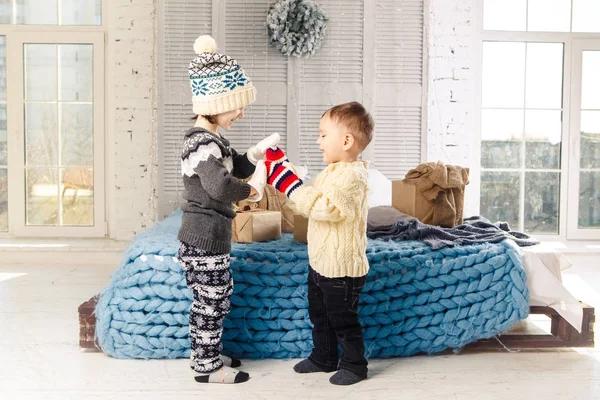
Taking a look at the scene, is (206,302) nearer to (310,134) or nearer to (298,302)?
(298,302)

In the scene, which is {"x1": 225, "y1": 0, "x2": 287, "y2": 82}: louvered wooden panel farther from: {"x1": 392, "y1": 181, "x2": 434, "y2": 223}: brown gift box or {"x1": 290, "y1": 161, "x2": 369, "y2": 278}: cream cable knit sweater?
{"x1": 290, "y1": 161, "x2": 369, "y2": 278}: cream cable knit sweater

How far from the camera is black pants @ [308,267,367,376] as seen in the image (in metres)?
2.27

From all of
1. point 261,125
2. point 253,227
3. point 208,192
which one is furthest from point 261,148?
point 261,125

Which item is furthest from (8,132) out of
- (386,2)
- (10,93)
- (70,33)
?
(386,2)

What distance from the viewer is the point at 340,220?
2.24m

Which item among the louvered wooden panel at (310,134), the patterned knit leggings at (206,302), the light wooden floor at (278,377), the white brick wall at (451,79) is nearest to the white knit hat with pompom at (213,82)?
the patterned knit leggings at (206,302)

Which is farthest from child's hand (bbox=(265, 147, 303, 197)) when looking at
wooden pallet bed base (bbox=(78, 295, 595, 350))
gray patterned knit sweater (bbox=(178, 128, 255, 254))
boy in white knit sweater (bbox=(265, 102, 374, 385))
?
wooden pallet bed base (bbox=(78, 295, 595, 350))

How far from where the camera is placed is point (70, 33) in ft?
15.4

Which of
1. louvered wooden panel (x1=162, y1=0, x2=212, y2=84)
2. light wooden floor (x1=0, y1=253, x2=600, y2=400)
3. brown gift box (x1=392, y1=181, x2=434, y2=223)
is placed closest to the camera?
light wooden floor (x1=0, y1=253, x2=600, y2=400)

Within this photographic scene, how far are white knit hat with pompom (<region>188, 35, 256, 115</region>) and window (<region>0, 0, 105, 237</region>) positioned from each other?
8.76ft

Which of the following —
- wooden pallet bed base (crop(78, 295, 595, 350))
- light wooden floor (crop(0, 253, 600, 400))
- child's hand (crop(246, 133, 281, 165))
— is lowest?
light wooden floor (crop(0, 253, 600, 400))

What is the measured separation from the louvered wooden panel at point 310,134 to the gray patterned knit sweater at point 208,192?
227cm

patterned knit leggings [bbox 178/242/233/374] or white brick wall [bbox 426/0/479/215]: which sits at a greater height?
white brick wall [bbox 426/0/479/215]

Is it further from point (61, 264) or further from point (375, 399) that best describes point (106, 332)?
point (61, 264)
